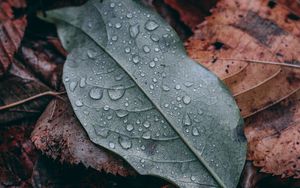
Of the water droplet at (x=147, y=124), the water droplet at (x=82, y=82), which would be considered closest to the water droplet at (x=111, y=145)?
the water droplet at (x=147, y=124)

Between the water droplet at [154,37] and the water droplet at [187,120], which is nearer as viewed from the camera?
the water droplet at [187,120]

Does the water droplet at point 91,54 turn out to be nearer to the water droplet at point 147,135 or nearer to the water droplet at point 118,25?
the water droplet at point 118,25

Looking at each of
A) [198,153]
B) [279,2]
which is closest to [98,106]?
[198,153]

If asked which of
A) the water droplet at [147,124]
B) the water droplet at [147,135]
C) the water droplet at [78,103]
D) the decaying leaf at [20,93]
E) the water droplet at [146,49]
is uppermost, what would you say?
the water droplet at [146,49]

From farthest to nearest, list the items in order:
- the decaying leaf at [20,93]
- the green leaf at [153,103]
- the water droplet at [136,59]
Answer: the decaying leaf at [20,93], the water droplet at [136,59], the green leaf at [153,103]

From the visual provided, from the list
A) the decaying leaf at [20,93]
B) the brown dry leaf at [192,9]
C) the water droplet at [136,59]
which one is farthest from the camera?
the brown dry leaf at [192,9]

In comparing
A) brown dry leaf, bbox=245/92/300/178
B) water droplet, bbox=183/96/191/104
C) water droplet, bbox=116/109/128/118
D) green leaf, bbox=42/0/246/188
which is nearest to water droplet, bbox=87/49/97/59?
green leaf, bbox=42/0/246/188

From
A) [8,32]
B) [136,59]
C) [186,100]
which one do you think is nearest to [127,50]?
[136,59]
